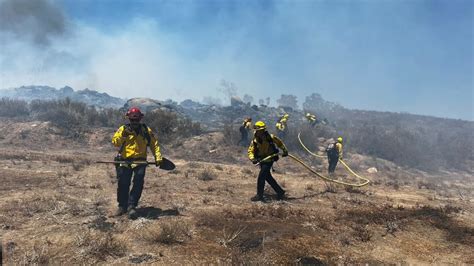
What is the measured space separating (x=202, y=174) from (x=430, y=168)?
2116 centimetres

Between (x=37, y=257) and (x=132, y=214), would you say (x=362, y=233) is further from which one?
(x=37, y=257)

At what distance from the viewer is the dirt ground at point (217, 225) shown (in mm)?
5168

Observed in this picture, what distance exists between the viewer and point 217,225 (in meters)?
6.41

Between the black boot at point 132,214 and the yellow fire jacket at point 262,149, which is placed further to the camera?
the yellow fire jacket at point 262,149

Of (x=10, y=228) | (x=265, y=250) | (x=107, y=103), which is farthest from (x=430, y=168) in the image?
(x=107, y=103)

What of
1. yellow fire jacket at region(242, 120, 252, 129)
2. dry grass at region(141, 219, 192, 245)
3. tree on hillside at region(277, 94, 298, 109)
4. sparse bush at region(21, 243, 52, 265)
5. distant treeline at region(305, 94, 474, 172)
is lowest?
sparse bush at region(21, 243, 52, 265)

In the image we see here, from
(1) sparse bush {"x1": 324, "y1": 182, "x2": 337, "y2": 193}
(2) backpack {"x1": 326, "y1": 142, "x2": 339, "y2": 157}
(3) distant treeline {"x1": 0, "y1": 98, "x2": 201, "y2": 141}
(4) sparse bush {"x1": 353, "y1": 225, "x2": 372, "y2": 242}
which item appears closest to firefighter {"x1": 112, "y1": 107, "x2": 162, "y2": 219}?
(4) sparse bush {"x1": 353, "y1": 225, "x2": 372, "y2": 242}

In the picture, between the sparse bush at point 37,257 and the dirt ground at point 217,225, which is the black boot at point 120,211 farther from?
the sparse bush at point 37,257

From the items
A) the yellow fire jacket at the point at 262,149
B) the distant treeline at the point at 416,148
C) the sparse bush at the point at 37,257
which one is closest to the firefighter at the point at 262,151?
the yellow fire jacket at the point at 262,149

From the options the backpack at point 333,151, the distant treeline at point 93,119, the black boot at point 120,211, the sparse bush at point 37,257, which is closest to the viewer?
the sparse bush at point 37,257

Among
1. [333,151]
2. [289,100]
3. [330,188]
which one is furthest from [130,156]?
[289,100]

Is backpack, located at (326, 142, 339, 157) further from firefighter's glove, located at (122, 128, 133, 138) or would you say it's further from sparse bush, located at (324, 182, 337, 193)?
firefighter's glove, located at (122, 128, 133, 138)

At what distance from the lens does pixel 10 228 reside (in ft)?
19.8

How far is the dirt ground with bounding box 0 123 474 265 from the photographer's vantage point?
517 centimetres
